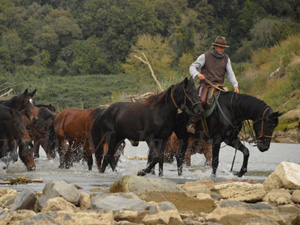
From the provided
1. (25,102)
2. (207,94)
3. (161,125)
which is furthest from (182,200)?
(25,102)

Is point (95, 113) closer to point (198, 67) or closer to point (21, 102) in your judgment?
point (21, 102)

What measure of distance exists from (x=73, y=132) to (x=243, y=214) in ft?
28.1

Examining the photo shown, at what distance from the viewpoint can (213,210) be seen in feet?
26.4

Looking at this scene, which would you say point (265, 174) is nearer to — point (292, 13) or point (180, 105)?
point (180, 105)

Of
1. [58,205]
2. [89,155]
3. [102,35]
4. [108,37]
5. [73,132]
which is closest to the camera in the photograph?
[58,205]

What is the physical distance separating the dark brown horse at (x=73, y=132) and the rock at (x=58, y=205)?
709 cm

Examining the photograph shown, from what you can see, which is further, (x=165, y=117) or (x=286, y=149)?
(x=286, y=149)

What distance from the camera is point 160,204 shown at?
299 inches

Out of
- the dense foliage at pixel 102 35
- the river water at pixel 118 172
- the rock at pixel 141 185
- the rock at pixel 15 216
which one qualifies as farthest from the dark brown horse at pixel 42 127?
the dense foliage at pixel 102 35

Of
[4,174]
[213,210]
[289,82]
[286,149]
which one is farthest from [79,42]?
[213,210]

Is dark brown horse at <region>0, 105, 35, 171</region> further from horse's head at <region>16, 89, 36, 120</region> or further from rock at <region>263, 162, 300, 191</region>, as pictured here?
rock at <region>263, 162, 300, 191</region>

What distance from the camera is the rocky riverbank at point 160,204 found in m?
7.21

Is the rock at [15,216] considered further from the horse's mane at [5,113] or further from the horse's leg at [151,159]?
the horse's mane at [5,113]

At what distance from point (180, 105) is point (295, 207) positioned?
14.3 feet
